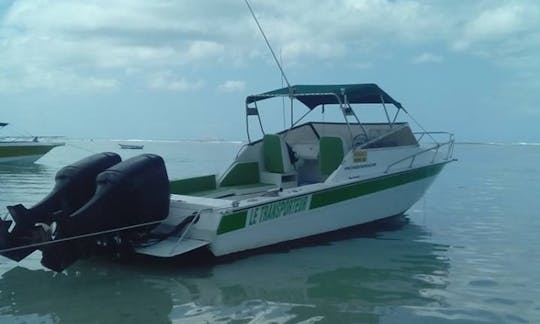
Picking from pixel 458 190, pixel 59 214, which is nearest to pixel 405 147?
pixel 59 214

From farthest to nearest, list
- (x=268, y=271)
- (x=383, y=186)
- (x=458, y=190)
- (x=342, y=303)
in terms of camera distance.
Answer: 1. (x=458, y=190)
2. (x=383, y=186)
3. (x=268, y=271)
4. (x=342, y=303)

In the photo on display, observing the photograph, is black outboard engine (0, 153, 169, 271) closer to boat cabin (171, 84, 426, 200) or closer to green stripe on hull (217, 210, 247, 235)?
green stripe on hull (217, 210, 247, 235)

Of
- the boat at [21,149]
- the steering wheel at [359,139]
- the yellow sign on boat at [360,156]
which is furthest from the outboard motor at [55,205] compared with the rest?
the boat at [21,149]

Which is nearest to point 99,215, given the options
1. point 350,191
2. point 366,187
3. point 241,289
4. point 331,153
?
point 241,289

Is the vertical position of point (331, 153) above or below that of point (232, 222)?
above

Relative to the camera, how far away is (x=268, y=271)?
254 inches

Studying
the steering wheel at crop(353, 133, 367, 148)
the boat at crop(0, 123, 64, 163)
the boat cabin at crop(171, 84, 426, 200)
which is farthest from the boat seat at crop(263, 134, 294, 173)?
the boat at crop(0, 123, 64, 163)

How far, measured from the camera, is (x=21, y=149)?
969 inches

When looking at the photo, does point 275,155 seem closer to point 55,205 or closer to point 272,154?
point 272,154

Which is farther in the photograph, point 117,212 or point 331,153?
point 331,153

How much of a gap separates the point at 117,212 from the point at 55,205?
2.78ft

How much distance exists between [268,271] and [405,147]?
422cm

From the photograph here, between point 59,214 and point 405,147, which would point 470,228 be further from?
point 59,214

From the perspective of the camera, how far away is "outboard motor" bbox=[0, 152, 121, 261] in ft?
18.7
